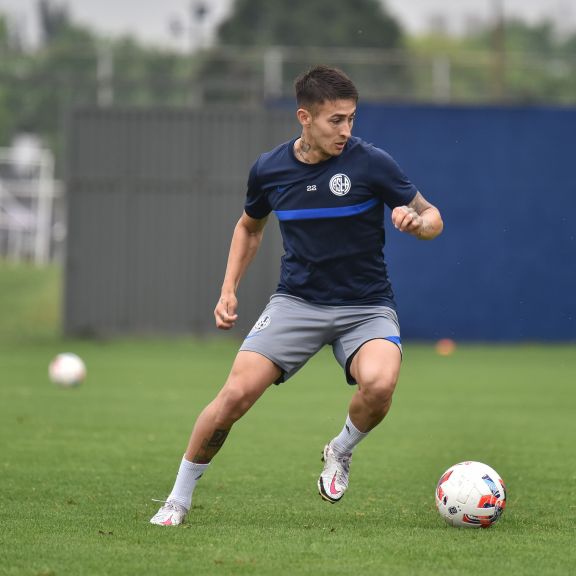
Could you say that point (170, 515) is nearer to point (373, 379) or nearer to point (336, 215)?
point (373, 379)

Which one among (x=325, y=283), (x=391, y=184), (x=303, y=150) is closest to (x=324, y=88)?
(x=303, y=150)

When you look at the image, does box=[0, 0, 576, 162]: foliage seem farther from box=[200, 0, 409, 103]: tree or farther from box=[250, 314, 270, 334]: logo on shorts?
box=[250, 314, 270, 334]: logo on shorts

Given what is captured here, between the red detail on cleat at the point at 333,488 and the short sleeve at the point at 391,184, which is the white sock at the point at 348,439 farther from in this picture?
the short sleeve at the point at 391,184

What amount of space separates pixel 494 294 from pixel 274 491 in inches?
606

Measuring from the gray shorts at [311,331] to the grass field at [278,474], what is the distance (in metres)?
0.89

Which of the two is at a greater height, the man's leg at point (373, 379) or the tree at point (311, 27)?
the man's leg at point (373, 379)

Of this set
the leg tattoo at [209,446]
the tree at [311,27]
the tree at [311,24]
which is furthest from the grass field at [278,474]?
the tree at [311,24]

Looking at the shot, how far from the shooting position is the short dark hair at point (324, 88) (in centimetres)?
673

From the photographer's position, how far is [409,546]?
6.21 metres

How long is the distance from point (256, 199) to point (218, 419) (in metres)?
1.25

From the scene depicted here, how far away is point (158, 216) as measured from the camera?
23.2 metres

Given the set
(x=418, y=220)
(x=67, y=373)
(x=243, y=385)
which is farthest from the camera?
(x=67, y=373)

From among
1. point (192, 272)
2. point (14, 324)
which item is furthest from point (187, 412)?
point (14, 324)

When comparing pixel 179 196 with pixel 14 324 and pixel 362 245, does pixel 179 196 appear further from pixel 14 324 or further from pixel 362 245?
pixel 362 245
